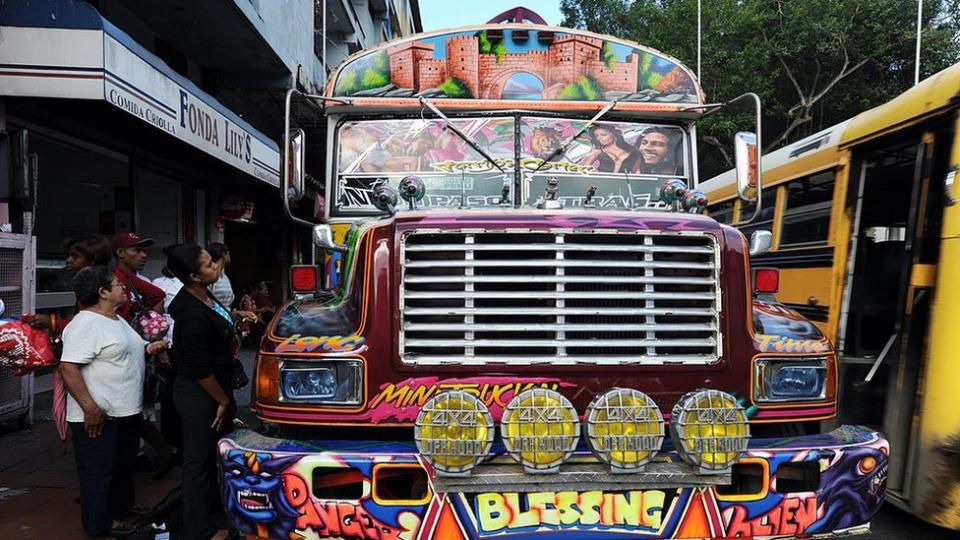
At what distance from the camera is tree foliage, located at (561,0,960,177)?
18078 millimetres

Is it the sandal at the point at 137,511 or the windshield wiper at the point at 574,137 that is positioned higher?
the windshield wiper at the point at 574,137

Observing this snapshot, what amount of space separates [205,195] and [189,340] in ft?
33.7

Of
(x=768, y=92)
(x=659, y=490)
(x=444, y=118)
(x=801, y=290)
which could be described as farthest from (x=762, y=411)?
(x=768, y=92)

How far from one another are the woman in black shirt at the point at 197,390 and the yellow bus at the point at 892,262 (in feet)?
11.7

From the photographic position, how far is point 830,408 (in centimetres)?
303

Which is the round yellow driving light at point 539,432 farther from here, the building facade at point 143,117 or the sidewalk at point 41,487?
the building facade at point 143,117

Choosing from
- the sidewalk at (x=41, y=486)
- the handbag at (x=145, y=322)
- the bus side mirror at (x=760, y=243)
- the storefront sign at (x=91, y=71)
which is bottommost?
the sidewalk at (x=41, y=486)

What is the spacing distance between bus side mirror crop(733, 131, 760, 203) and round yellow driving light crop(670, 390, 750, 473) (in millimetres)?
1996

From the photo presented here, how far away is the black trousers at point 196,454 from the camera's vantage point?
340 cm

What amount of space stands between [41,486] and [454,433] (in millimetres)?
3862

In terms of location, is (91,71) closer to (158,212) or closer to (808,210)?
(158,212)

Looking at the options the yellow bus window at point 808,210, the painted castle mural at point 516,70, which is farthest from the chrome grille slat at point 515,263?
the yellow bus window at point 808,210

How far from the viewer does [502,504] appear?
100 inches

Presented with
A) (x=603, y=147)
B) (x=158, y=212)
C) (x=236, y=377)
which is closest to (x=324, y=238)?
(x=236, y=377)
